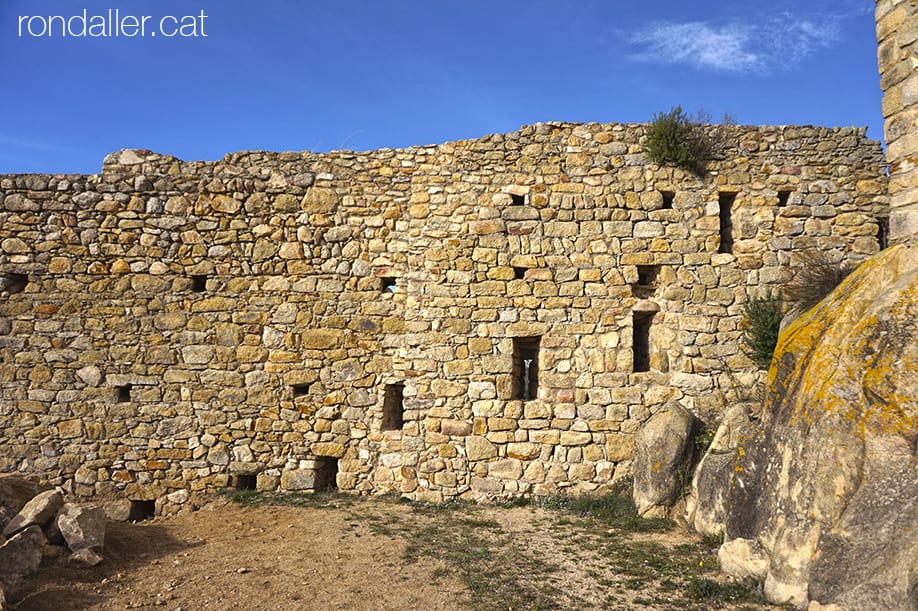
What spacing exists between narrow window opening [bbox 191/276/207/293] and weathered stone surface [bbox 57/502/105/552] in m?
3.58

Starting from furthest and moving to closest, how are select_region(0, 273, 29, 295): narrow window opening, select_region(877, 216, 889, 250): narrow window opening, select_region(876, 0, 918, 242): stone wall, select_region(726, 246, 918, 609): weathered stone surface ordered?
select_region(0, 273, 29, 295): narrow window opening
select_region(877, 216, 889, 250): narrow window opening
select_region(876, 0, 918, 242): stone wall
select_region(726, 246, 918, 609): weathered stone surface

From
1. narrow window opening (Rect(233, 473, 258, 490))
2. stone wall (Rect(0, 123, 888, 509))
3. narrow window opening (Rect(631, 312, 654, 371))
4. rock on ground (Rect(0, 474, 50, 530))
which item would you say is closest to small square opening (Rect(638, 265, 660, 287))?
stone wall (Rect(0, 123, 888, 509))

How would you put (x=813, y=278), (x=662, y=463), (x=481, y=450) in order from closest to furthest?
(x=662, y=463)
(x=813, y=278)
(x=481, y=450)

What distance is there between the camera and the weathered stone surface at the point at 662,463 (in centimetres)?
705

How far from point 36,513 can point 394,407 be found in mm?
4171

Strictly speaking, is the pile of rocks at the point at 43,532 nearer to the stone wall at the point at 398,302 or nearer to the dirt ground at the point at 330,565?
the dirt ground at the point at 330,565

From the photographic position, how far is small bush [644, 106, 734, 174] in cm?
831

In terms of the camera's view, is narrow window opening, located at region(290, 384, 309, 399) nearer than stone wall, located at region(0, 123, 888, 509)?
No

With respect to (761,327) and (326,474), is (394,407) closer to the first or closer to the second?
(326,474)

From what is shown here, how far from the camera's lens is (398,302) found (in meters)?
8.60

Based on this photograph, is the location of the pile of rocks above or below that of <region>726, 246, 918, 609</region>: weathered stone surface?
below

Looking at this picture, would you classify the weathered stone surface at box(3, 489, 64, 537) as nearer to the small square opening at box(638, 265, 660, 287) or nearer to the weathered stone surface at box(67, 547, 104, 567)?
the weathered stone surface at box(67, 547, 104, 567)

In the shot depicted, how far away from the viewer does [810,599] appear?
4.52 metres

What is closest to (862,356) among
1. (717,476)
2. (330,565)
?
(717,476)
